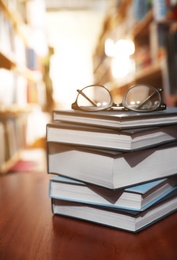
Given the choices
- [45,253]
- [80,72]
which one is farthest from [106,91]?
[80,72]

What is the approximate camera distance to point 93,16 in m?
6.29

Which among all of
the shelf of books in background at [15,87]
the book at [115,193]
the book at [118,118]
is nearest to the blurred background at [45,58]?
the shelf of books in background at [15,87]

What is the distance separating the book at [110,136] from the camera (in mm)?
452

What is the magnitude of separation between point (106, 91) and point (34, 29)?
3.50 metres

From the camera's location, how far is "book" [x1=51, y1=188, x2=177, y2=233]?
0.46 meters

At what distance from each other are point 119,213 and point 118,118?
147mm

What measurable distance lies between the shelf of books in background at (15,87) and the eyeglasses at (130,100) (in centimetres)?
145

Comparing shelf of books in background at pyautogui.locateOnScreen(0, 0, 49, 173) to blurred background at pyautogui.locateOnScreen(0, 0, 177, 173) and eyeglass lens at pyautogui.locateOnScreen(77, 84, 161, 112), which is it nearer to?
blurred background at pyautogui.locateOnScreen(0, 0, 177, 173)

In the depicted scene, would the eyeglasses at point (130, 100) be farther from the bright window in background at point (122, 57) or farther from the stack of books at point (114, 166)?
the bright window in background at point (122, 57)

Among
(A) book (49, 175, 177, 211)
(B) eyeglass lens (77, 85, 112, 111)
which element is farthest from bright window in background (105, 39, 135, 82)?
(A) book (49, 175, 177, 211)

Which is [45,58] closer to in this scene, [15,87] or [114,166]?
[15,87]

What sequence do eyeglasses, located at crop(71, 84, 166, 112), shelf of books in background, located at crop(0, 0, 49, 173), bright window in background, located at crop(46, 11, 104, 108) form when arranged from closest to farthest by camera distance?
eyeglasses, located at crop(71, 84, 166, 112) < shelf of books in background, located at crop(0, 0, 49, 173) < bright window in background, located at crop(46, 11, 104, 108)

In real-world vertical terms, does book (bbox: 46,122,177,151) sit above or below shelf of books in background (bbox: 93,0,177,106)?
below

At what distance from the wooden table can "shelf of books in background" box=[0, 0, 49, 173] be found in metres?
1.52
